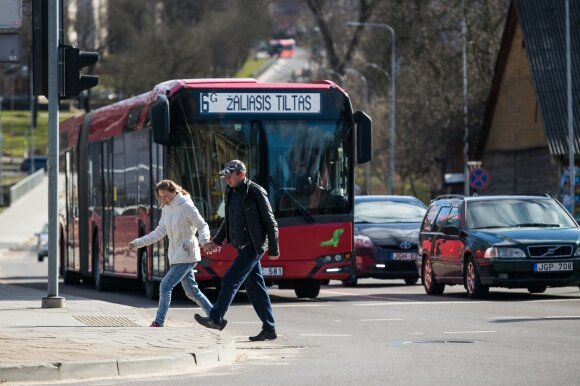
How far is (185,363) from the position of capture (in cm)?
1334

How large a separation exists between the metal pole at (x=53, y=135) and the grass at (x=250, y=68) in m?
129

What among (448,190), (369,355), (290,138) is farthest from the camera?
(448,190)

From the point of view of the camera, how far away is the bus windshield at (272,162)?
76.2 feet

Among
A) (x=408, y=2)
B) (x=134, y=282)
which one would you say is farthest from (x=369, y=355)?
(x=408, y=2)

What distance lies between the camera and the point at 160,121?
2241 cm

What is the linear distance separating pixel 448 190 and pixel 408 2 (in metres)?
10.9

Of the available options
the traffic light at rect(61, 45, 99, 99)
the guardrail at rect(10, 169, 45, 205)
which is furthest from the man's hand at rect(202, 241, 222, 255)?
the guardrail at rect(10, 169, 45, 205)

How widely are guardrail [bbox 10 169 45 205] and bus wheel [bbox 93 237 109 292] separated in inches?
2859

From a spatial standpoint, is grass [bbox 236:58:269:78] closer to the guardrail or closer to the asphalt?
the guardrail

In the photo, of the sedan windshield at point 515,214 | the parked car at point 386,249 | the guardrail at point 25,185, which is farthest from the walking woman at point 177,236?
the guardrail at point 25,185

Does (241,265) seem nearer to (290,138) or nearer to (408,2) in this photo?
(290,138)

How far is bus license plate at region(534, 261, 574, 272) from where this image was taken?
914 inches

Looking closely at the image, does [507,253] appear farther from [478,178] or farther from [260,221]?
[478,178]

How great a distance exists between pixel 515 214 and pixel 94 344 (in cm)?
1168
